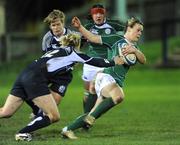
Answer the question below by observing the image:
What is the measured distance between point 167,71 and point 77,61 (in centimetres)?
2315

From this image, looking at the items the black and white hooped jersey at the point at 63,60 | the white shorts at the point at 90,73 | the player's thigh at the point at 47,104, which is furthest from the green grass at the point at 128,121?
the black and white hooped jersey at the point at 63,60

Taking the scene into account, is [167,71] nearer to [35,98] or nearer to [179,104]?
[179,104]

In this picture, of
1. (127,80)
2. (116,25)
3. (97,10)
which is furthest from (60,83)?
(127,80)

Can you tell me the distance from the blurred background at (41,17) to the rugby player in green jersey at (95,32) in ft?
93.3

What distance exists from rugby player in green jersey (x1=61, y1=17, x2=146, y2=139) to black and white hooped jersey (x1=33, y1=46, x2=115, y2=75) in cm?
60

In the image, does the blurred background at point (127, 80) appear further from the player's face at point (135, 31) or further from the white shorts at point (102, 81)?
the player's face at point (135, 31)

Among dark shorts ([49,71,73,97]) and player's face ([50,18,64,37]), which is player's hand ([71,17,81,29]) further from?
dark shorts ([49,71,73,97])

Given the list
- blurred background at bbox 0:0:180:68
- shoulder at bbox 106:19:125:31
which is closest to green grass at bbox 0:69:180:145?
shoulder at bbox 106:19:125:31

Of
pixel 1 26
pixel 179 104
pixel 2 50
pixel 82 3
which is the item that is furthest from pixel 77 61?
pixel 82 3

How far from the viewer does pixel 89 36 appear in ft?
43.6

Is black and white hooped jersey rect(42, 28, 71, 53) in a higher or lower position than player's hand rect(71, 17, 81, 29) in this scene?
lower

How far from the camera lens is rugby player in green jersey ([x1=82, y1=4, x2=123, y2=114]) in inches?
573

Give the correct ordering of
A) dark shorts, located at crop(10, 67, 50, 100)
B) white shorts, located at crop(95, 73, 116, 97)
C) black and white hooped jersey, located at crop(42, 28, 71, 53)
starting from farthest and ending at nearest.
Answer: black and white hooped jersey, located at crop(42, 28, 71, 53)
white shorts, located at crop(95, 73, 116, 97)
dark shorts, located at crop(10, 67, 50, 100)

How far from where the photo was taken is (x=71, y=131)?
1263 cm
